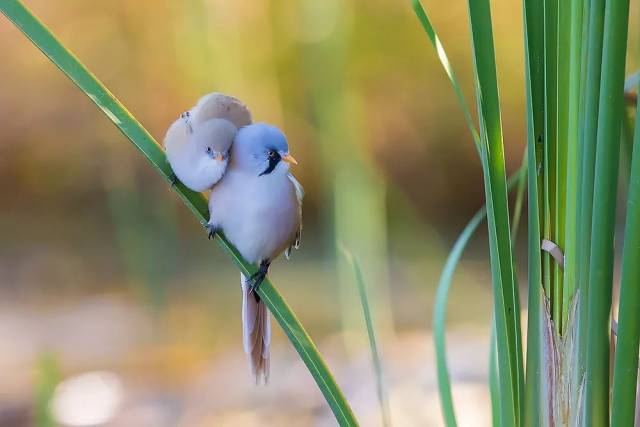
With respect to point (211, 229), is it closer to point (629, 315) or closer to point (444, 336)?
point (444, 336)

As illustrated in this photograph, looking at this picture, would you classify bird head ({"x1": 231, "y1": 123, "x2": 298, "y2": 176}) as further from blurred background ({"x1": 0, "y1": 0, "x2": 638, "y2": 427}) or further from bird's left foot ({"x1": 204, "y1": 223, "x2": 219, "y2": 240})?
blurred background ({"x1": 0, "y1": 0, "x2": 638, "y2": 427})

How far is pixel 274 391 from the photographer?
239cm

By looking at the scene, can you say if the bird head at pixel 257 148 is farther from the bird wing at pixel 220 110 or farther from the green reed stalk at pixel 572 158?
the green reed stalk at pixel 572 158

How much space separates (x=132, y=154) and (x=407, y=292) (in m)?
1.18

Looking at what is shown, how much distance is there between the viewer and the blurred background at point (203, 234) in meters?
2.42

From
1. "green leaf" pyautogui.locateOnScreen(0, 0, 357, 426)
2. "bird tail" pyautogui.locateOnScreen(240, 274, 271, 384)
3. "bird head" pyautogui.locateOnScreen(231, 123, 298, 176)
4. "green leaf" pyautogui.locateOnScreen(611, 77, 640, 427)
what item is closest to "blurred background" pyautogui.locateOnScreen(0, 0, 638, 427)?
"bird tail" pyautogui.locateOnScreen(240, 274, 271, 384)

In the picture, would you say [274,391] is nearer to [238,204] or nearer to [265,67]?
[265,67]

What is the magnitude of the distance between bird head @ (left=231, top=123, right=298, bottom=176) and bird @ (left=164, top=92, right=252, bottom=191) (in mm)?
11

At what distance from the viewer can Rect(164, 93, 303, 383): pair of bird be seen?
695 mm

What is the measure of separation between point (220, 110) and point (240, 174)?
6 cm

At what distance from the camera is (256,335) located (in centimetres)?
88

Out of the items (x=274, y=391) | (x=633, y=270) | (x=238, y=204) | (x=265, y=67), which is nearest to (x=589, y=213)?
(x=633, y=270)

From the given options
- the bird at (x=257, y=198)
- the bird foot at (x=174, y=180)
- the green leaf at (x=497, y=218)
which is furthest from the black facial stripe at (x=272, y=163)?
the green leaf at (x=497, y=218)

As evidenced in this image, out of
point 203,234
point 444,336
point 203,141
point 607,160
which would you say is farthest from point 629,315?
point 203,234
